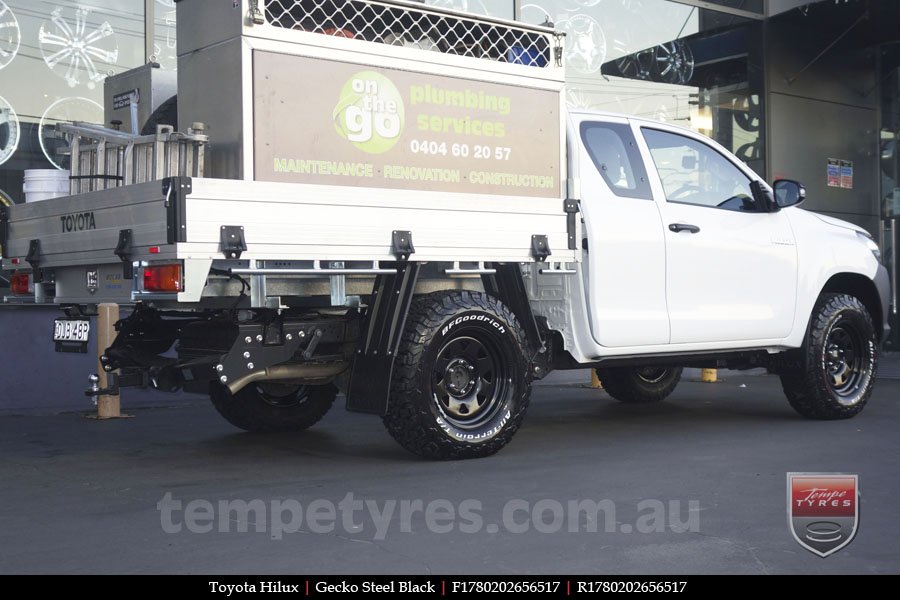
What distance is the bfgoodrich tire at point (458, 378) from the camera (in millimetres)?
6027

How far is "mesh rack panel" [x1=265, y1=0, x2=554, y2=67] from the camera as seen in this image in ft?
19.3

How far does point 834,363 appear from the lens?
325 inches

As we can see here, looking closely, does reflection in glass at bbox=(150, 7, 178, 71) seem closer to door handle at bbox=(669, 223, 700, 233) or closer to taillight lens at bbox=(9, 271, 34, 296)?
taillight lens at bbox=(9, 271, 34, 296)

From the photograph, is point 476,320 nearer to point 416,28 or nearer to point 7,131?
point 416,28

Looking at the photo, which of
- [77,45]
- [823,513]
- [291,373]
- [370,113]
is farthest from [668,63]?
[823,513]

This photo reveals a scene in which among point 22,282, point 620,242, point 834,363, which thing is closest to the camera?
point 22,282

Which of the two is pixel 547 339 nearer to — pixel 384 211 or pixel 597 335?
pixel 597 335

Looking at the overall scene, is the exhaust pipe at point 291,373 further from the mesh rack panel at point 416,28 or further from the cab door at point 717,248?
the cab door at point 717,248

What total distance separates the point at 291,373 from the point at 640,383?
4.22 metres

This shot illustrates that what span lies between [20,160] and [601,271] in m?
5.92

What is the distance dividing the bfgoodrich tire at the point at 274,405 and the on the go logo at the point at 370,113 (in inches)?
87.1

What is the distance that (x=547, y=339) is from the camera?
22.9 feet

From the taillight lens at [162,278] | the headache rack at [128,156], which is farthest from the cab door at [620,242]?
the taillight lens at [162,278]
